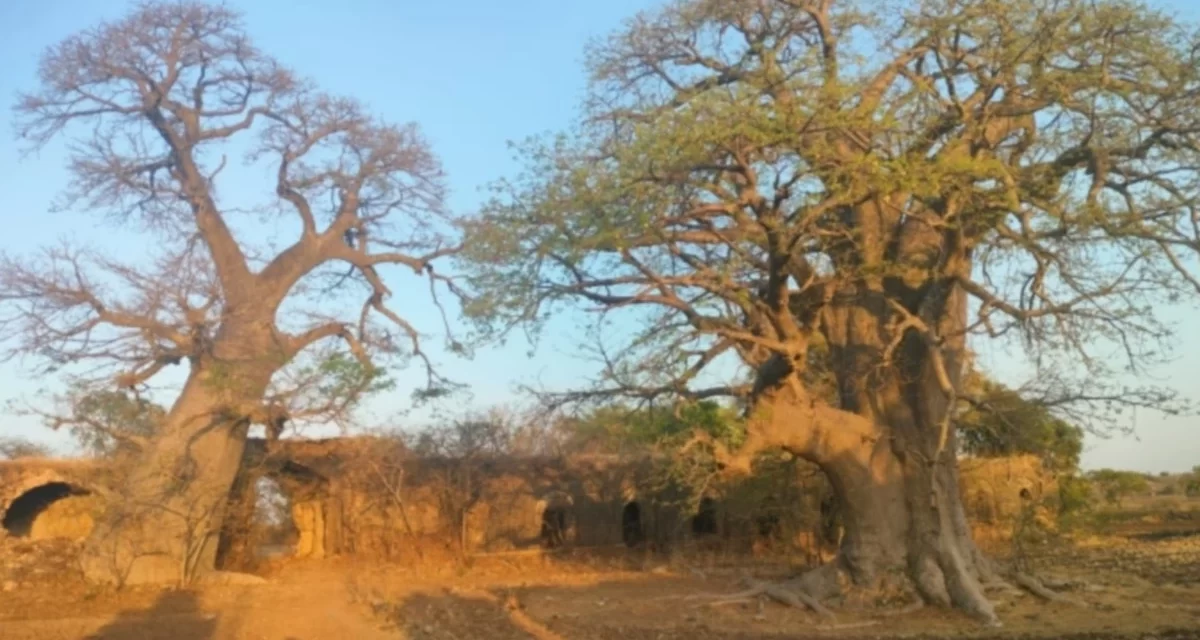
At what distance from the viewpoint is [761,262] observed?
1201 cm

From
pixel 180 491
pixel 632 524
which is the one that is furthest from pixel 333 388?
pixel 632 524

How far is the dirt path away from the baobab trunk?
1669 millimetres

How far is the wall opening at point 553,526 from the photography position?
76.9 feet

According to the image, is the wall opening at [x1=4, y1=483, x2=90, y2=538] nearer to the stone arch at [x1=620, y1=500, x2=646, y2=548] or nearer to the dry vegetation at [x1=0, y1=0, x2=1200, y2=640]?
the dry vegetation at [x1=0, y1=0, x2=1200, y2=640]

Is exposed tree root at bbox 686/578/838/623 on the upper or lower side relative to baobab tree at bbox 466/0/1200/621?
lower

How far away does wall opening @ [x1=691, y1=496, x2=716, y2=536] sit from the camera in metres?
24.6

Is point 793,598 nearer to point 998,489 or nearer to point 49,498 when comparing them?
point 998,489

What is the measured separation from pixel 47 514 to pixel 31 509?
0.53 m

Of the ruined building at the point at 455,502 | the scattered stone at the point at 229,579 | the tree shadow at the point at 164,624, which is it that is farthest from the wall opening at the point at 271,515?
the tree shadow at the point at 164,624

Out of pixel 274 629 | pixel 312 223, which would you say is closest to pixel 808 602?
pixel 274 629

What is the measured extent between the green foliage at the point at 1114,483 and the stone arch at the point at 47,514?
18.8 metres

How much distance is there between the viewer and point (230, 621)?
37.8ft

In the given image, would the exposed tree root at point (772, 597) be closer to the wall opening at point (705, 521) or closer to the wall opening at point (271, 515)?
the wall opening at point (271, 515)

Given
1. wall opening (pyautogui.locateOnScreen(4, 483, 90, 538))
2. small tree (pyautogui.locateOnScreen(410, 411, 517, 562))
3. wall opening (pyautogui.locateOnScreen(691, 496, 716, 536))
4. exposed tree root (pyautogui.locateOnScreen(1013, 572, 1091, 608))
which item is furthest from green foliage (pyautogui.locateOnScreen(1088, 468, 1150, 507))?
wall opening (pyautogui.locateOnScreen(4, 483, 90, 538))
